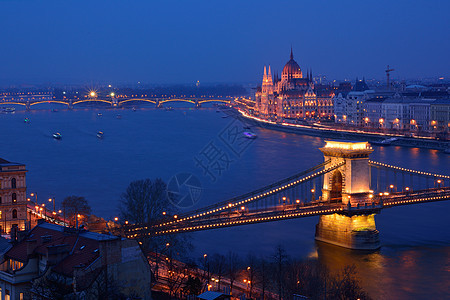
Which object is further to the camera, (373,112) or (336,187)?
(373,112)

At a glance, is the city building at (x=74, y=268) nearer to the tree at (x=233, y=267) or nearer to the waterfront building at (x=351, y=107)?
the tree at (x=233, y=267)

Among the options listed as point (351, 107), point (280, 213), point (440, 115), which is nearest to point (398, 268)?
point (280, 213)

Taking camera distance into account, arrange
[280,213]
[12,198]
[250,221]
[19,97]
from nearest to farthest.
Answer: [12,198]
[250,221]
[280,213]
[19,97]

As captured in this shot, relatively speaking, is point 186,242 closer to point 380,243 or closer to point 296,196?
point 380,243

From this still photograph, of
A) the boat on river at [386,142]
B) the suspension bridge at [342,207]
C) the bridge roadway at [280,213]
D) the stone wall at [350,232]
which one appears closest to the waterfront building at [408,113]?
the boat on river at [386,142]

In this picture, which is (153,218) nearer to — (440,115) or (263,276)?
(263,276)

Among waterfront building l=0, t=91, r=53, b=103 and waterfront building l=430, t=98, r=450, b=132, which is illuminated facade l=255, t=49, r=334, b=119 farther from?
waterfront building l=0, t=91, r=53, b=103
